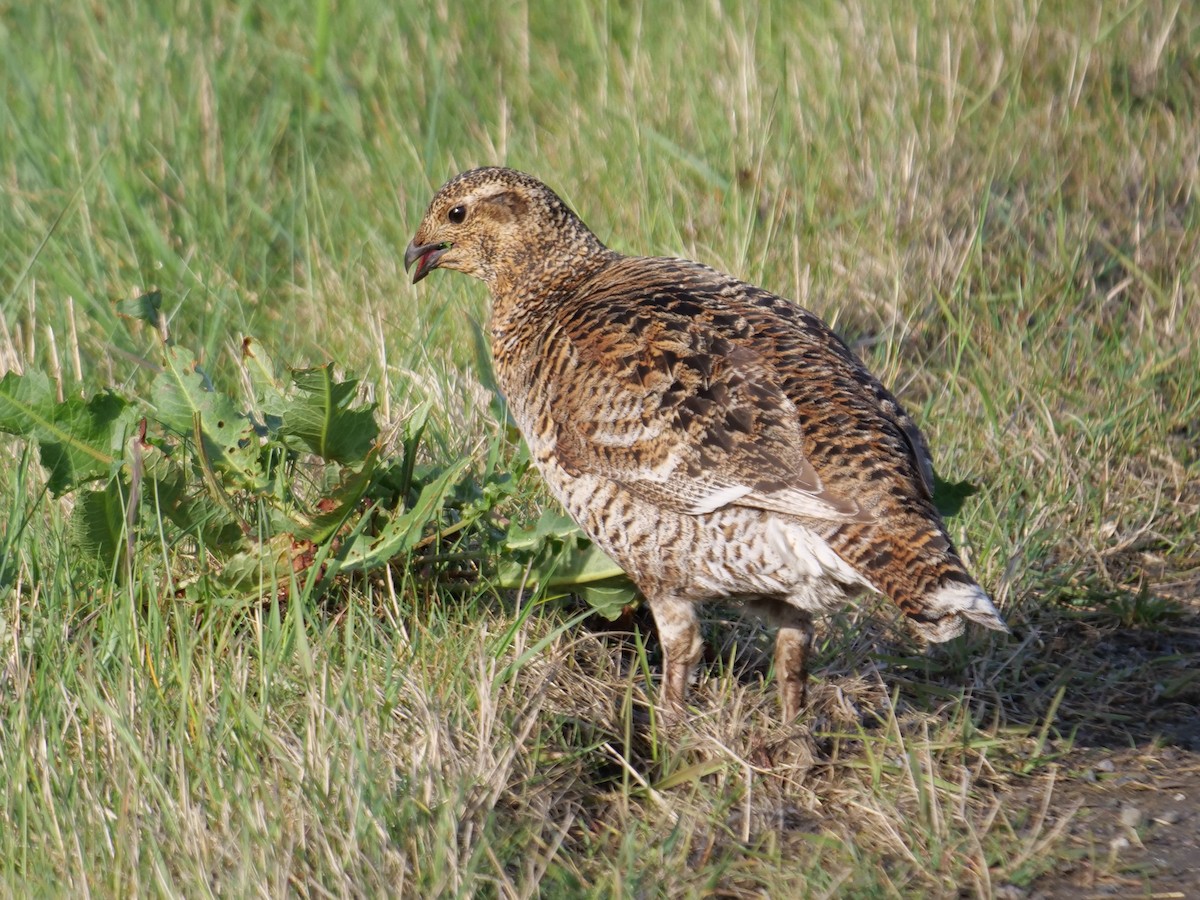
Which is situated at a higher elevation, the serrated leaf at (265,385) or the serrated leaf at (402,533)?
the serrated leaf at (265,385)

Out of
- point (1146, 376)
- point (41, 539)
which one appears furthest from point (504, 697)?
point (1146, 376)

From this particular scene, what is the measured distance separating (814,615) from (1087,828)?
0.86 m

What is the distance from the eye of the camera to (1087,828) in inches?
144

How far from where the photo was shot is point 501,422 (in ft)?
14.6

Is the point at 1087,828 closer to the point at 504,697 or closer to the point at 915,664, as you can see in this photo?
the point at 915,664

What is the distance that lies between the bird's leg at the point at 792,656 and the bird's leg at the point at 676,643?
21 centimetres

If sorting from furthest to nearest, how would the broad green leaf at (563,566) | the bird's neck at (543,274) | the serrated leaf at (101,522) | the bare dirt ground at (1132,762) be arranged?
the bird's neck at (543,274) → the broad green leaf at (563,566) → the serrated leaf at (101,522) → the bare dirt ground at (1132,762)

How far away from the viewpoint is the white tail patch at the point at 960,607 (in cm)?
332

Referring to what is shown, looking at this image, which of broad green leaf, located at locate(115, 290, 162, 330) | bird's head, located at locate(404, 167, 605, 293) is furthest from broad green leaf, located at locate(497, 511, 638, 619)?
broad green leaf, located at locate(115, 290, 162, 330)

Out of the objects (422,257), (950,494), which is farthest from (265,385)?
(950,494)

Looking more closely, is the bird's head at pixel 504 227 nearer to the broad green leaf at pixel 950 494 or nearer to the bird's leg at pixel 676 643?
the bird's leg at pixel 676 643

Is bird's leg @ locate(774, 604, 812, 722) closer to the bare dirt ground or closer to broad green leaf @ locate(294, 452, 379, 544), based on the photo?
the bare dirt ground

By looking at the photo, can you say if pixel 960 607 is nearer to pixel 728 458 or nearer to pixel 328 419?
pixel 728 458

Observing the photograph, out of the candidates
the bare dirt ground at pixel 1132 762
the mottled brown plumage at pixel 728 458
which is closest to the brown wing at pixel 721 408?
the mottled brown plumage at pixel 728 458
